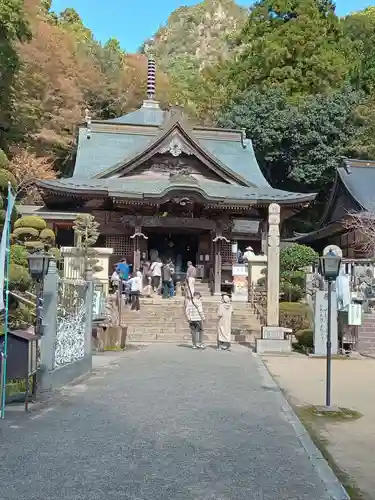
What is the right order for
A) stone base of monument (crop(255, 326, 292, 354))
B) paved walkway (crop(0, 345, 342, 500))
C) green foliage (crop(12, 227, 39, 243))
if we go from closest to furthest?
paved walkway (crop(0, 345, 342, 500)) → stone base of monument (crop(255, 326, 292, 354)) → green foliage (crop(12, 227, 39, 243))

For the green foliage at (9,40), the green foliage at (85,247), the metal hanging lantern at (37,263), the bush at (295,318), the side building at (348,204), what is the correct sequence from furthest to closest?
the side building at (348,204) → the green foliage at (9,40) → the bush at (295,318) → the green foliage at (85,247) → the metal hanging lantern at (37,263)

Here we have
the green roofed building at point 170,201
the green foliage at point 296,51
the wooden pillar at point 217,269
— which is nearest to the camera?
the green roofed building at point 170,201

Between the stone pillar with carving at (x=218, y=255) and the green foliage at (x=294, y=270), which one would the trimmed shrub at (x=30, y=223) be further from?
the green foliage at (x=294, y=270)

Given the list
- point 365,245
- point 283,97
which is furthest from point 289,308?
point 283,97

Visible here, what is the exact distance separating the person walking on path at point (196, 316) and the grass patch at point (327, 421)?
284 inches

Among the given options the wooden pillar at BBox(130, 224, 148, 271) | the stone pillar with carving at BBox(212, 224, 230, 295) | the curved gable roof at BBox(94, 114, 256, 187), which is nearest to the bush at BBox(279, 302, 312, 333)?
the stone pillar with carving at BBox(212, 224, 230, 295)

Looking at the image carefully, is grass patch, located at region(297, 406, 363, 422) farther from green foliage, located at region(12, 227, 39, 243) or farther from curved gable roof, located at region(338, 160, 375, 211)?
curved gable roof, located at region(338, 160, 375, 211)

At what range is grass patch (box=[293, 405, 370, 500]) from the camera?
15.6 feet

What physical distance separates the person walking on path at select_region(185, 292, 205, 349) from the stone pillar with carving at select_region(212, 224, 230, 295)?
8.00 metres

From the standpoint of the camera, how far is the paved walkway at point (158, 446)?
4586mm

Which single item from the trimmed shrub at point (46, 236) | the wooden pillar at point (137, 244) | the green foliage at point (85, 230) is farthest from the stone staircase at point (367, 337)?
the trimmed shrub at point (46, 236)

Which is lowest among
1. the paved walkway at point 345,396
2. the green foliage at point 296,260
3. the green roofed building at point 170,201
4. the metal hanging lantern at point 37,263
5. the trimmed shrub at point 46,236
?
the paved walkway at point 345,396

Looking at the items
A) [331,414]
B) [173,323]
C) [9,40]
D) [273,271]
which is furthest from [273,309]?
[9,40]

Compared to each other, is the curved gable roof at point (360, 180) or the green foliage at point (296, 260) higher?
the curved gable roof at point (360, 180)
